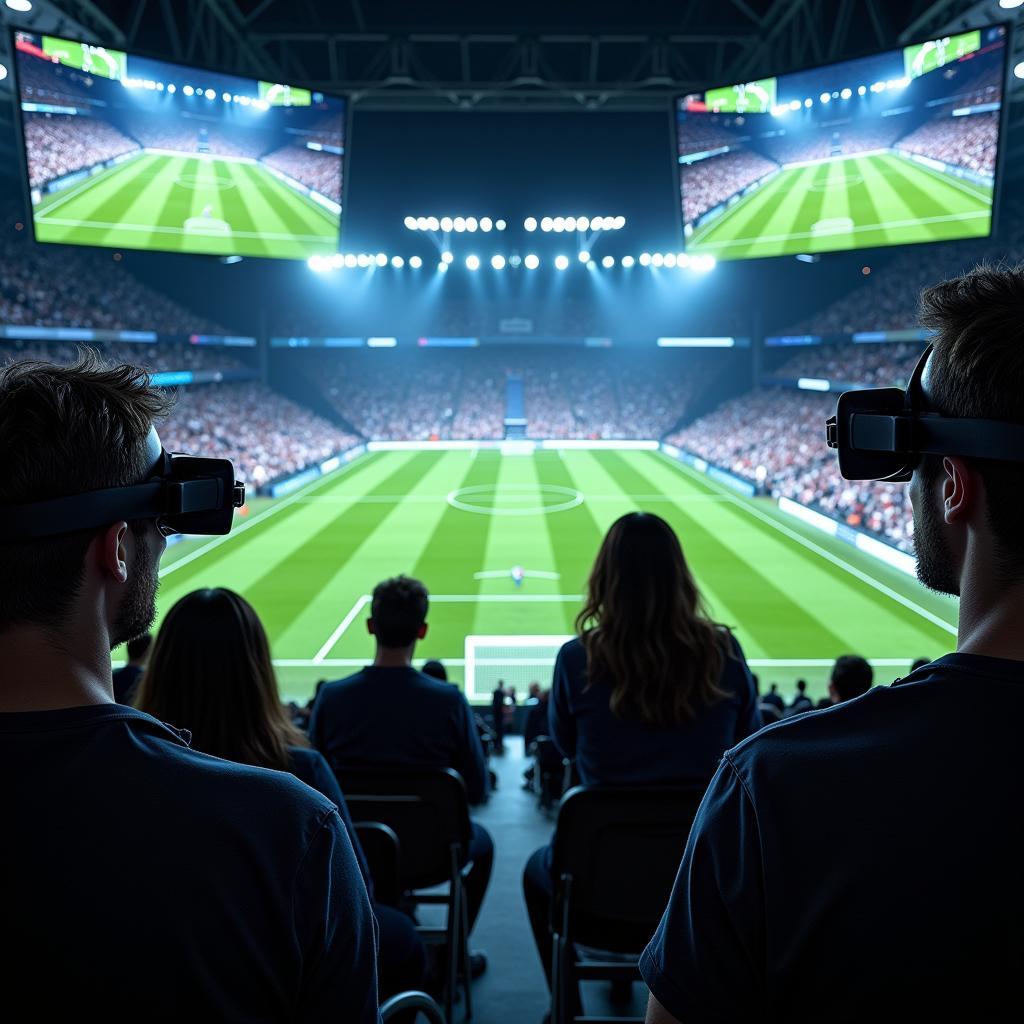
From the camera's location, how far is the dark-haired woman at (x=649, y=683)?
4578 mm

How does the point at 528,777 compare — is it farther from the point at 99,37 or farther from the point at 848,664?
the point at 99,37

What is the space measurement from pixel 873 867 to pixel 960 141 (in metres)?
25.0

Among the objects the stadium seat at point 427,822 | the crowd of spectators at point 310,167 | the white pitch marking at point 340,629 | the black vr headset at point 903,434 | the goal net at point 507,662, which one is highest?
the crowd of spectators at point 310,167

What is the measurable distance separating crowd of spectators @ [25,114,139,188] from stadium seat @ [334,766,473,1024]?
2204 cm

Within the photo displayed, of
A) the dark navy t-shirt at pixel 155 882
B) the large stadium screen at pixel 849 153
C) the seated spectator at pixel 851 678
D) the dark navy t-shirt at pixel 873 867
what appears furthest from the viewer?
the large stadium screen at pixel 849 153

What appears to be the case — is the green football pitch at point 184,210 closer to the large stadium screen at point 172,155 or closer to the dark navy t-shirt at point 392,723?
the large stadium screen at point 172,155

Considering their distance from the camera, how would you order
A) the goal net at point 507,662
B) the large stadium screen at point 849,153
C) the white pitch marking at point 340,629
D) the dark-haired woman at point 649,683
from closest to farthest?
the dark-haired woman at point 649,683
the goal net at point 507,662
the white pitch marking at point 340,629
the large stadium screen at point 849,153

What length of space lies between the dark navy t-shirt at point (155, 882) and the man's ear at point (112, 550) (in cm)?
29

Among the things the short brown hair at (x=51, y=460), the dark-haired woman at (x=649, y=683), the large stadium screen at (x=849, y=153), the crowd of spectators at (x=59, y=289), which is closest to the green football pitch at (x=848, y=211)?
the large stadium screen at (x=849, y=153)

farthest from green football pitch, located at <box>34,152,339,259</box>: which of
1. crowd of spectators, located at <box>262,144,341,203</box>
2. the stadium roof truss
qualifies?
the stadium roof truss

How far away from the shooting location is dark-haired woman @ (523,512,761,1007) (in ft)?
15.0

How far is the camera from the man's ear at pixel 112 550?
6.51 feet

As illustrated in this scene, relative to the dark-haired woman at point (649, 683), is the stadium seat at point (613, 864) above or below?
below

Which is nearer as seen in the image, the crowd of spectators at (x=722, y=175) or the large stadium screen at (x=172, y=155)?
the large stadium screen at (x=172, y=155)
